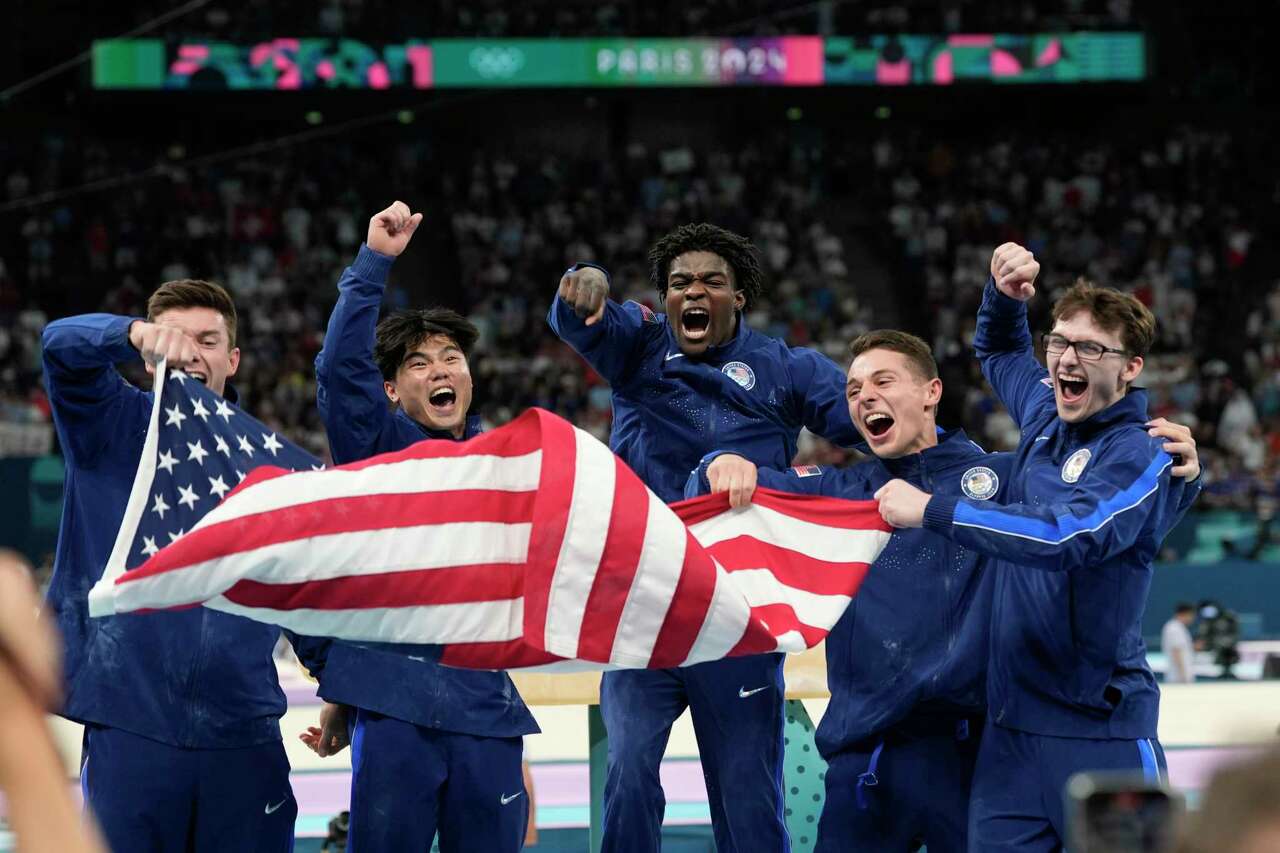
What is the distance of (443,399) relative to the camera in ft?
17.0

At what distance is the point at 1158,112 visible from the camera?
3017cm

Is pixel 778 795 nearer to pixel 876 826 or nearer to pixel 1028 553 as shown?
pixel 876 826

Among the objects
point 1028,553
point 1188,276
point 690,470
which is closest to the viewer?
point 1028,553

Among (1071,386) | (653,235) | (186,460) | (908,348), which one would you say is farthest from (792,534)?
(653,235)

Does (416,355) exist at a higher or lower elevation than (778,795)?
higher

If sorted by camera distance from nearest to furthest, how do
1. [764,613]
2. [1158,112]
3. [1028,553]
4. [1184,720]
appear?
[1028,553] < [764,613] < [1184,720] < [1158,112]

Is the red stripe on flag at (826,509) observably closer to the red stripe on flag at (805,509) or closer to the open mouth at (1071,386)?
the red stripe on flag at (805,509)

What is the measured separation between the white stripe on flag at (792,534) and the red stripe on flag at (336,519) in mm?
734

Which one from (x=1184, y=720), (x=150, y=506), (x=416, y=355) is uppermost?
(x=416, y=355)

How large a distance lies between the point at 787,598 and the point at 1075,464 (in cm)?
96

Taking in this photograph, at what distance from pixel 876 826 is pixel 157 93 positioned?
25.7 m

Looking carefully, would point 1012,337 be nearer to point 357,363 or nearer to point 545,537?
point 545,537

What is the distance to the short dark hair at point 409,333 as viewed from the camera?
527 centimetres

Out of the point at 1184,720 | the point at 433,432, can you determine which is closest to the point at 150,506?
the point at 433,432
